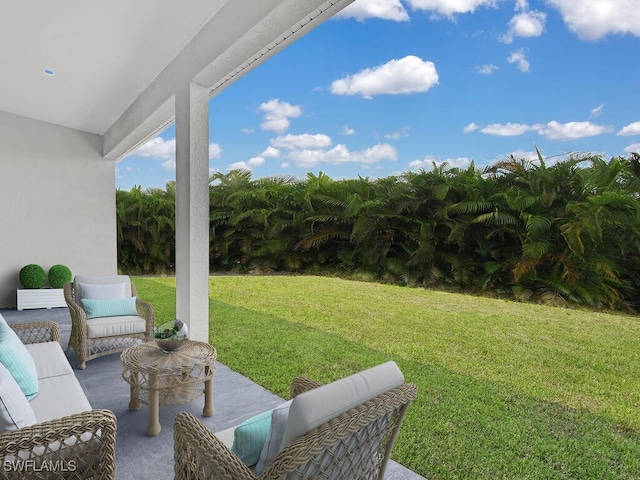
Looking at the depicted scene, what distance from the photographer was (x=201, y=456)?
4.44 ft

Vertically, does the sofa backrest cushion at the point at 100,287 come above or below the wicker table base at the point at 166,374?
above

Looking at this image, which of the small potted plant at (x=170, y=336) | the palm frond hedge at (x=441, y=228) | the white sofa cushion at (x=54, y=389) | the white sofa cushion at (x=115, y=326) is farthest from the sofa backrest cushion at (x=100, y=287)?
the palm frond hedge at (x=441, y=228)

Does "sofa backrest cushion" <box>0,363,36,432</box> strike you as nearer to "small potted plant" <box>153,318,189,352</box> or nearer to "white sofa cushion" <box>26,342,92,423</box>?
"white sofa cushion" <box>26,342,92,423</box>

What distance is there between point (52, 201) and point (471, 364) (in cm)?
694

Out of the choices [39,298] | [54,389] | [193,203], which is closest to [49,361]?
[54,389]

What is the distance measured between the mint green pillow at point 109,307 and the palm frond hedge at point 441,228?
14.0 feet

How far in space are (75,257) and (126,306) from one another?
12.0 ft

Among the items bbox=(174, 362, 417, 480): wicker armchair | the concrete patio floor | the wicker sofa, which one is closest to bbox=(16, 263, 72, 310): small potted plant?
the concrete patio floor

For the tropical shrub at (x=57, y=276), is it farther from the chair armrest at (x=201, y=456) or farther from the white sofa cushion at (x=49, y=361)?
the chair armrest at (x=201, y=456)

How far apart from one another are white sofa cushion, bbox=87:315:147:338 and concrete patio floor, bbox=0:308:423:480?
31 cm

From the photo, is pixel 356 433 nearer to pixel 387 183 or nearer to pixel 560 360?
pixel 560 360

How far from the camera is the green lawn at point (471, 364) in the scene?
2375 mm

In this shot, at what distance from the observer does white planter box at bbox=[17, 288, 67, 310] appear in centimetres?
616

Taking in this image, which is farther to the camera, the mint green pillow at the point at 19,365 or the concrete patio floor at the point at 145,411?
the concrete patio floor at the point at 145,411
